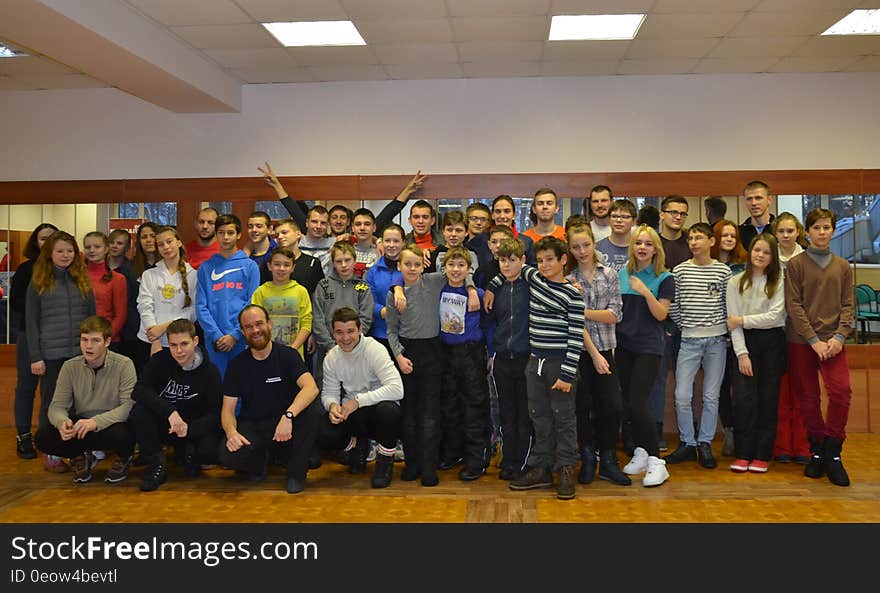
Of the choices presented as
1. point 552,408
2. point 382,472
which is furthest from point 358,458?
point 552,408

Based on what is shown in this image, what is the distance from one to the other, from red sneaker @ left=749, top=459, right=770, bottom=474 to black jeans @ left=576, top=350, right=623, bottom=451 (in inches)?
39.6

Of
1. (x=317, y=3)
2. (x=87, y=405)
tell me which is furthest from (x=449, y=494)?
(x=317, y=3)

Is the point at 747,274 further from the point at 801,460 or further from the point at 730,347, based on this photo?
Result: the point at 801,460

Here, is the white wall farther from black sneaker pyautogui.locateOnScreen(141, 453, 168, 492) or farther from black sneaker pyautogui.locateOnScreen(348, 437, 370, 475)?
black sneaker pyautogui.locateOnScreen(141, 453, 168, 492)

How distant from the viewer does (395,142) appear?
6.74 metres

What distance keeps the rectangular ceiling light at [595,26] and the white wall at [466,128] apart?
41.5 inches

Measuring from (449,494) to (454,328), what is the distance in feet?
3.19

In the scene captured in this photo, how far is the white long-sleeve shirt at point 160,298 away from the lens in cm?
472

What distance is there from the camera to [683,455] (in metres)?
4.71

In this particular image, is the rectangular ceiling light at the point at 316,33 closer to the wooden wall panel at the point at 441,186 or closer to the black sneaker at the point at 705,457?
the wooden wall panel at the point at 441,186

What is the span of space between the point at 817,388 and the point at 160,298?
432 centimetres

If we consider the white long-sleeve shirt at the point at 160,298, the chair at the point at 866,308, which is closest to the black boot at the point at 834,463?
the chair at the point at 866,308
